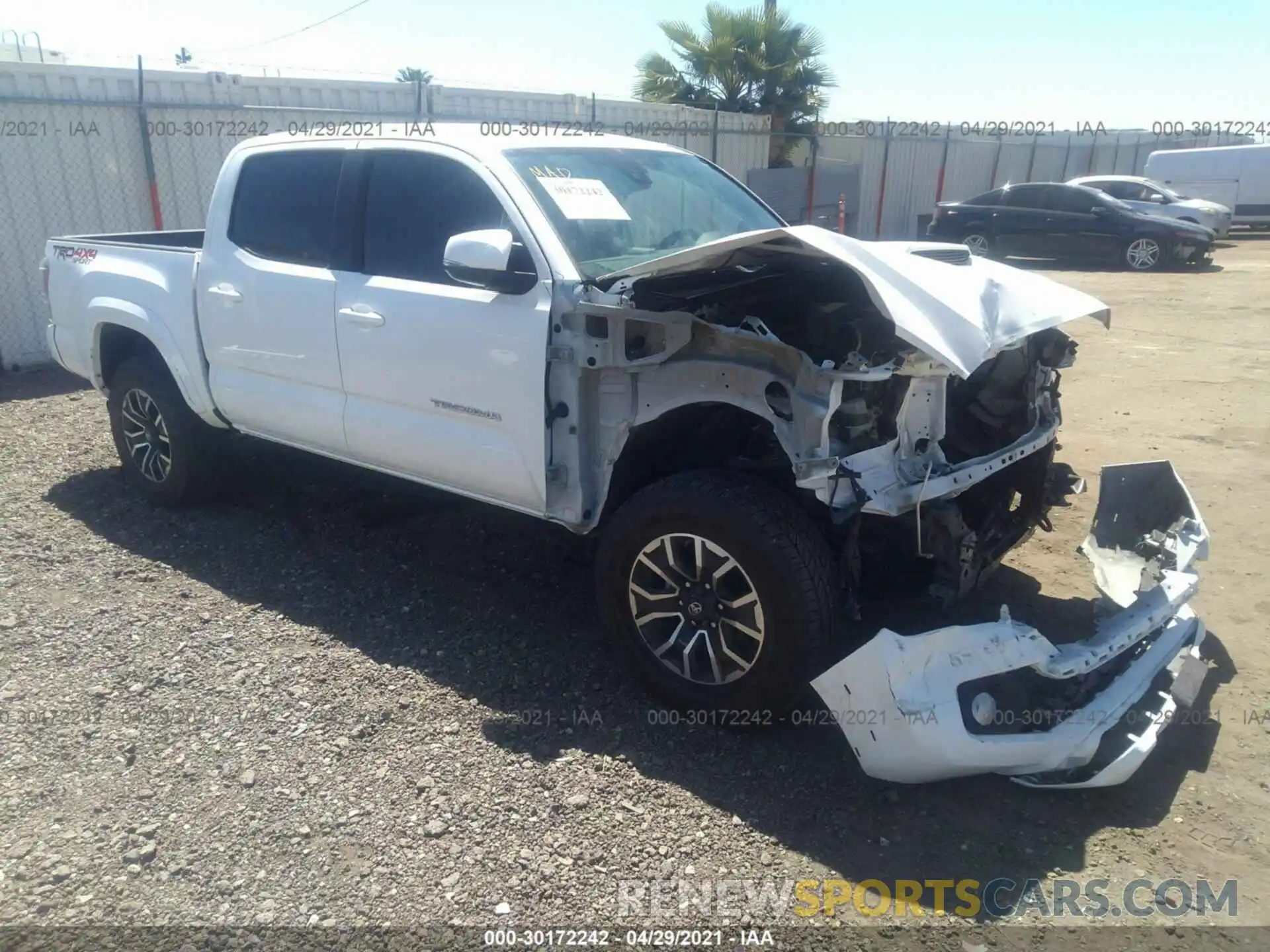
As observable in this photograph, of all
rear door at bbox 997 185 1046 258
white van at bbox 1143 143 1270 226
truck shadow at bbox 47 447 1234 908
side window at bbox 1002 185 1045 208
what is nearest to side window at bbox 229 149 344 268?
truck shadow at bbox 47 447 1234 908

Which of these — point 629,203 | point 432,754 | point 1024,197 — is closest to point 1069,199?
point 1024,197

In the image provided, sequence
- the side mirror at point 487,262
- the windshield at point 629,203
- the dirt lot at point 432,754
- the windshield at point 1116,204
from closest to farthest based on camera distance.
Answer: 1. the dirt lot at point 432,754
2. the side mirror at point 487,262
3. the windshield at point 629,203
4. the windshield at point 1116,204

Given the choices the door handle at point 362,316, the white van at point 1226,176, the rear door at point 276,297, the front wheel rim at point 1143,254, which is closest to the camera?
→ the door handle at point 362,316

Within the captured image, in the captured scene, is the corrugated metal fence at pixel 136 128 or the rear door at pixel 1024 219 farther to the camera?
the rear door at pixel 1024 219

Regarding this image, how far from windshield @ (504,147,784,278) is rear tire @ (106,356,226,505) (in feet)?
8.46

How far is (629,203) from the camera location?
4121 millimetres

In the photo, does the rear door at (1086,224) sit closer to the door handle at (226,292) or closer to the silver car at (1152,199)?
the silver car at (1152,199)

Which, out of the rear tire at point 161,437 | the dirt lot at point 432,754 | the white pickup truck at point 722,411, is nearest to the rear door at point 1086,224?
the dirt lot at point 432,754

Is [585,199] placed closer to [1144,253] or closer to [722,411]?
[722,411]

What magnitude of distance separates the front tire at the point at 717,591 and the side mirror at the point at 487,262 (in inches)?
35.5

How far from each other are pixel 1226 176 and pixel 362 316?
78.2ft

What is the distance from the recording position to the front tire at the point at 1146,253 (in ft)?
54.5

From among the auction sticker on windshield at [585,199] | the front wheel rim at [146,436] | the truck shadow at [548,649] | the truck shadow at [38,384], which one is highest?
the auction sticker on windshield at [585,199]

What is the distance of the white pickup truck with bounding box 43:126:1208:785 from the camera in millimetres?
3080
